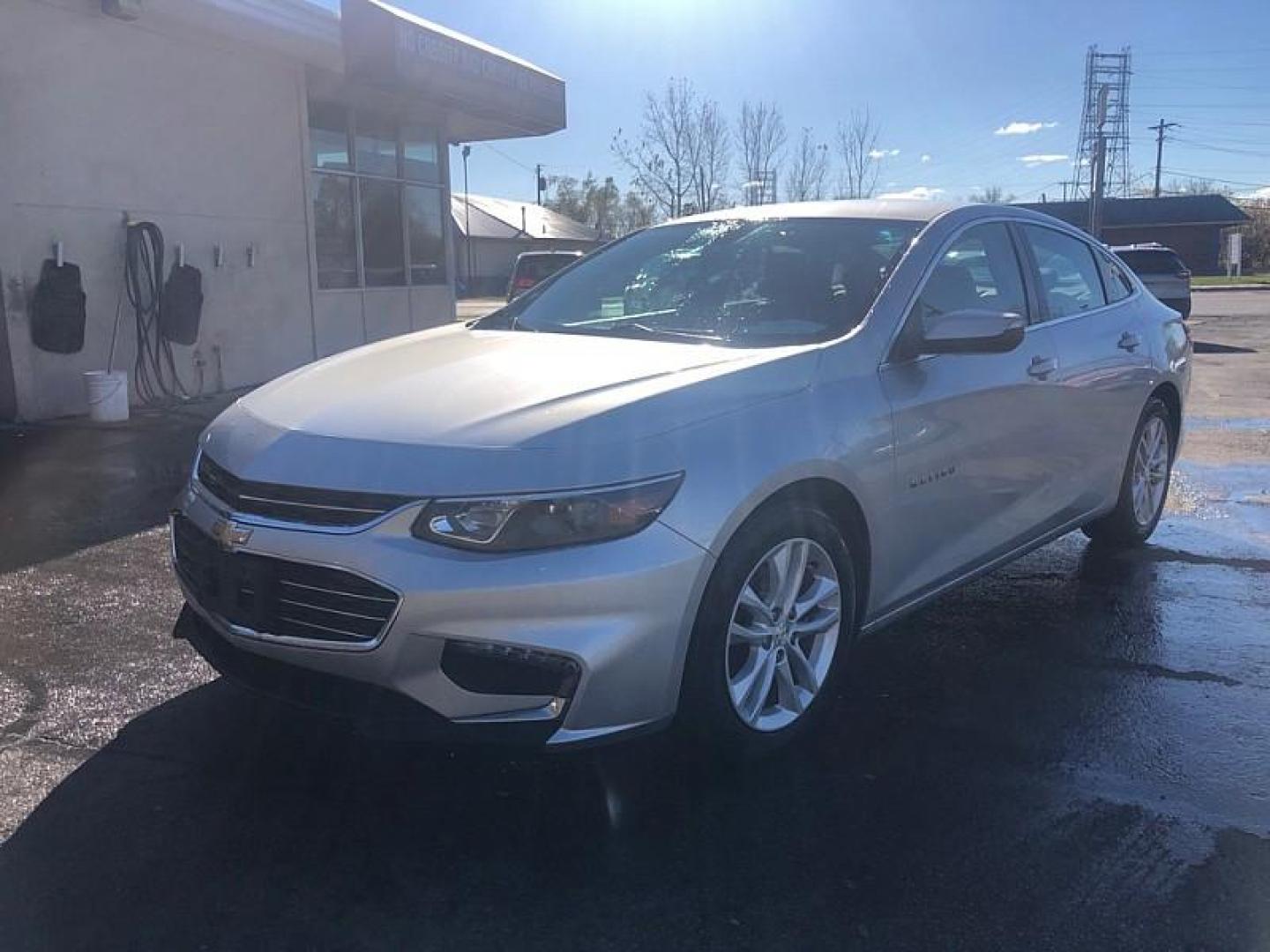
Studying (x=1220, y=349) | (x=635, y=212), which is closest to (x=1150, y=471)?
(x=1220, y=349)

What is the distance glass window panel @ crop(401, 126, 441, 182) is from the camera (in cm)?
1462

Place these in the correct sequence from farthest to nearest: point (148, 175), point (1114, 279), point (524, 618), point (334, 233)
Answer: point (334, 233)
point (148, 175)
point (1114, 279)
point (524, 618)

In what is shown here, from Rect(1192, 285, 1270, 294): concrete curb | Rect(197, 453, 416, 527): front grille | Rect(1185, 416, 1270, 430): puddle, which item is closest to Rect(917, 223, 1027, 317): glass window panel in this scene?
Rect(197, 453, 416, 527): front grille

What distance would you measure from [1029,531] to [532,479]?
2.58m

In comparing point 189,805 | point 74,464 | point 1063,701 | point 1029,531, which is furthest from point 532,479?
point 74,464

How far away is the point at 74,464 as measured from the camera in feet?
25.9

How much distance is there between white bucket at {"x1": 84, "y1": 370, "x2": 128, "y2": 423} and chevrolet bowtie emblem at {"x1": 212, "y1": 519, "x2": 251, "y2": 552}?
24.9 ft

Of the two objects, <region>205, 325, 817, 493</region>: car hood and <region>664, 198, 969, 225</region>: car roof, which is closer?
<region>205, 325, 817, 493</region>: car hood

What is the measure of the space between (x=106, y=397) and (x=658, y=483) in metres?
8.39

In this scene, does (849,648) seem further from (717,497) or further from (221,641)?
(221,641)

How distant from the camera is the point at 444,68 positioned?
12.2 m

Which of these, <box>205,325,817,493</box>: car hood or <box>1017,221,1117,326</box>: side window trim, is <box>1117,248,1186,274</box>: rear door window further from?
<box>205,325,817,493</box>: car hood

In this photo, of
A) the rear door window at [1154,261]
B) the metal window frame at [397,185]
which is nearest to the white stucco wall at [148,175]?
the metal window frame at [397,185]

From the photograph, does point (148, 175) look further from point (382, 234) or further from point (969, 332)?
point (969, 332)
